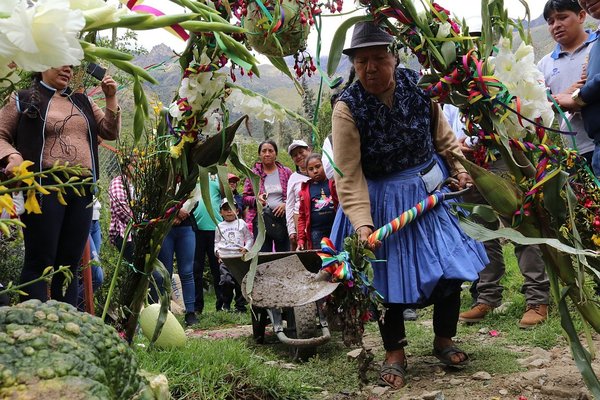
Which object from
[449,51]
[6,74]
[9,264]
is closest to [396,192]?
[449,51]

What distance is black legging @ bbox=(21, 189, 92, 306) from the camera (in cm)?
339

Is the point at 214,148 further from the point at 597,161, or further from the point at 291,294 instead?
the point at 597,161

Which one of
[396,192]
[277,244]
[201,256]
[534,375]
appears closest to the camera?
[534,375]

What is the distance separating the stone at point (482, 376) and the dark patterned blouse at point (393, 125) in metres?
Result: 1.10

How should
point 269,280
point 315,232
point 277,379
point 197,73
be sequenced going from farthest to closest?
point 315,232
point 269,280
point 277,379
point 197,73

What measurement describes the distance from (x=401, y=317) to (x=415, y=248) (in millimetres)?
394

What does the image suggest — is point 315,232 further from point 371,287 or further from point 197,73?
point 197,73

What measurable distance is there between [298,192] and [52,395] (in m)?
5.04

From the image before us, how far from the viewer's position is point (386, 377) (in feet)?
11.2

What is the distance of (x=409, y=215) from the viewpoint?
339cm

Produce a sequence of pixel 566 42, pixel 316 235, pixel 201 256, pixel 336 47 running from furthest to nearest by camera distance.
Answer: pixel 201 256
pixel 316 235
pixel 566 42
pixel 336 47

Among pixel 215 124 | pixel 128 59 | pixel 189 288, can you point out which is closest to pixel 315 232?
pixel 189 288

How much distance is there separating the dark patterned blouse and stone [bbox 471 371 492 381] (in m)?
1.10

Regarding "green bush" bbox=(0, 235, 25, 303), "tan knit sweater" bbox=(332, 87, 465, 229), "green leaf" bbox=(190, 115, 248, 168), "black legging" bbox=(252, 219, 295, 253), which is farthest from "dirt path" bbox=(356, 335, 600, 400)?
"green bush" bbox=(0, 235, 25, 303)
